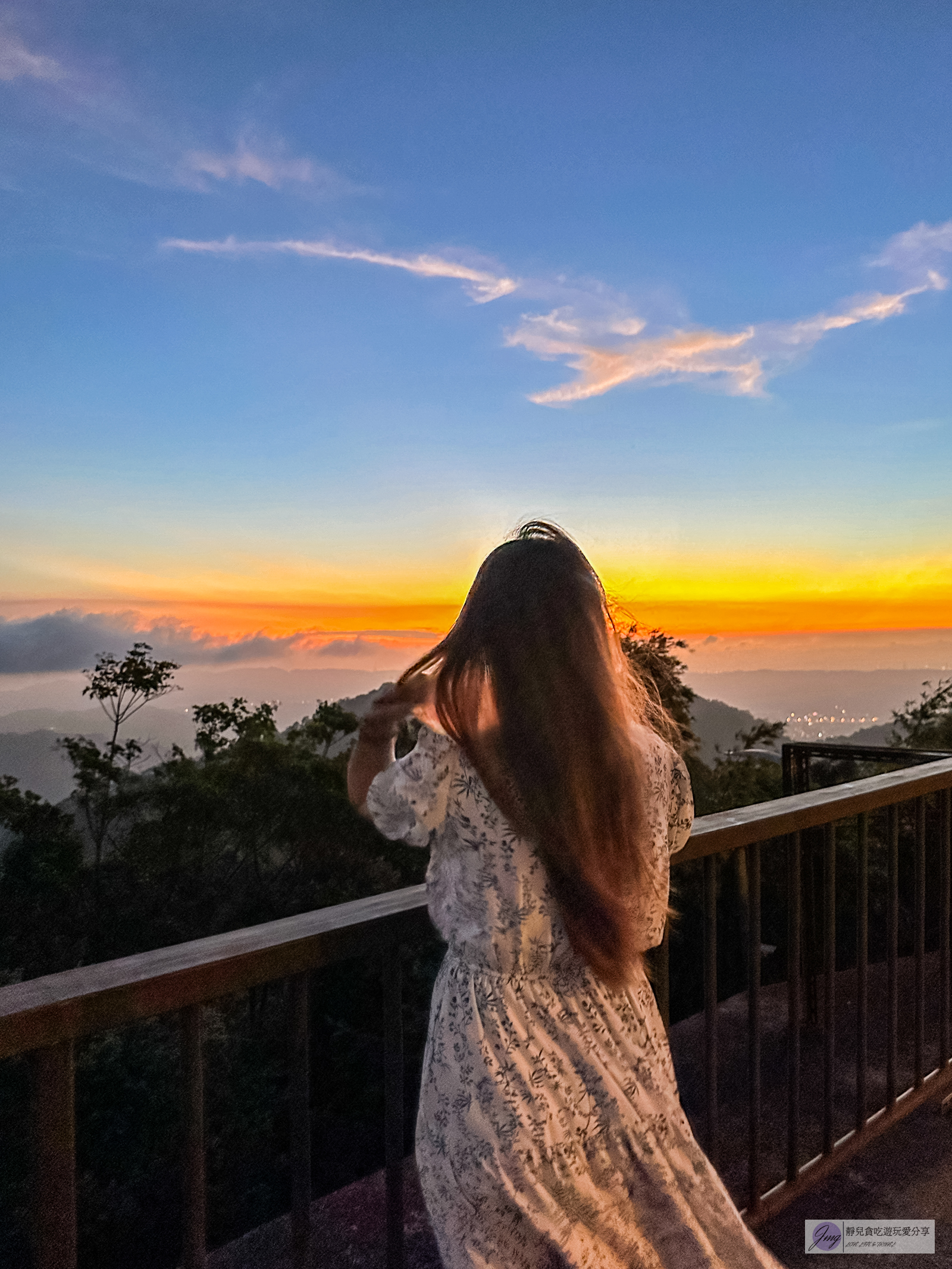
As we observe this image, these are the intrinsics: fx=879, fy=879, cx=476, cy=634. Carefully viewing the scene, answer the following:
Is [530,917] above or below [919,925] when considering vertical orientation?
above

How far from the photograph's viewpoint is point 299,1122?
1.22m

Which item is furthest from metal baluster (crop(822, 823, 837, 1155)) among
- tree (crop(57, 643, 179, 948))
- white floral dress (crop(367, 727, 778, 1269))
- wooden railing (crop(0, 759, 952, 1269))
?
tree (crop(57, 643, 179, 948))

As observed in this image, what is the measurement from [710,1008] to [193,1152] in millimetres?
1144

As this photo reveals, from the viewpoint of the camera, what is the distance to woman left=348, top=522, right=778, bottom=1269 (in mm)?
1271

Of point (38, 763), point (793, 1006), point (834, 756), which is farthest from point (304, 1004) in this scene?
point (38, 763)

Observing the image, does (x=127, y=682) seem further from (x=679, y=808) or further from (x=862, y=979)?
(x=679, y=808)

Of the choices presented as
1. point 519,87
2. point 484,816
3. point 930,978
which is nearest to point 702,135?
point 519,87

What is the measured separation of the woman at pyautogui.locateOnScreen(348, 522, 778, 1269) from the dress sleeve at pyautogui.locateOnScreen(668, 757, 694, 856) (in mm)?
158

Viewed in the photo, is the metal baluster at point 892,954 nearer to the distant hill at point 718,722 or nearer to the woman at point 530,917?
the woman at point 530,917

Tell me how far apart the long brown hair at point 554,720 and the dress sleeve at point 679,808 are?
0.58ft

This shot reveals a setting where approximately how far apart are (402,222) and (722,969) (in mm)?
10582

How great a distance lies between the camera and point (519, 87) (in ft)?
17.9

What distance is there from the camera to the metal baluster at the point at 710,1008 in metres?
1.81

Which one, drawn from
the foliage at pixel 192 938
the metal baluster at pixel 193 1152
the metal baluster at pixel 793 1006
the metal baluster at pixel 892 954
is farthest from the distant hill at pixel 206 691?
the metal baluster at pixel 193 1152
